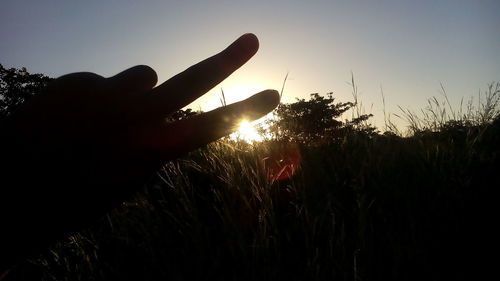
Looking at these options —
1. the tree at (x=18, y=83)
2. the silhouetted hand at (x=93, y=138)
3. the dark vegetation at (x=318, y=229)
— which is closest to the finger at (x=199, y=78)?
the silhouetted hand at (x=93, y=138)

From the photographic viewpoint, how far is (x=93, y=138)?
3.26 feet

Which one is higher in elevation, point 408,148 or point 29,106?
point 29,106

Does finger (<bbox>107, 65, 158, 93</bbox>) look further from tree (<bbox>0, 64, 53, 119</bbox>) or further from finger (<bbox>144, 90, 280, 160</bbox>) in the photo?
tree (<bbox>0, 64, 53, 119</bbox>)

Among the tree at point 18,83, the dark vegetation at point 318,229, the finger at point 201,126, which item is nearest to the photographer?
the finger at point 201,126

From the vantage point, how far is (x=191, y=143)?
1040mm

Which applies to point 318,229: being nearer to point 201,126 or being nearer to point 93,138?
point 201,126

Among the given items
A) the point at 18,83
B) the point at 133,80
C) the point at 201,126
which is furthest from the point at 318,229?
the point at 18,83

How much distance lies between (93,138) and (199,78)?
0.40 meters

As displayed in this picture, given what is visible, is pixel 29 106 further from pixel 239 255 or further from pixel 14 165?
pixel 239 255

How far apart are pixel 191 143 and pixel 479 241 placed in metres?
1.63

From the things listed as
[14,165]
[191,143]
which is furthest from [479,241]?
[14,165]

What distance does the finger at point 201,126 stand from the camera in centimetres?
103

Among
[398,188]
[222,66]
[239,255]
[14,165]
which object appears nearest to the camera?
[14,165]

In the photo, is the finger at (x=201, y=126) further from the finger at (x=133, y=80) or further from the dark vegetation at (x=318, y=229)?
the dark vegetation at (x=318, y=229)
